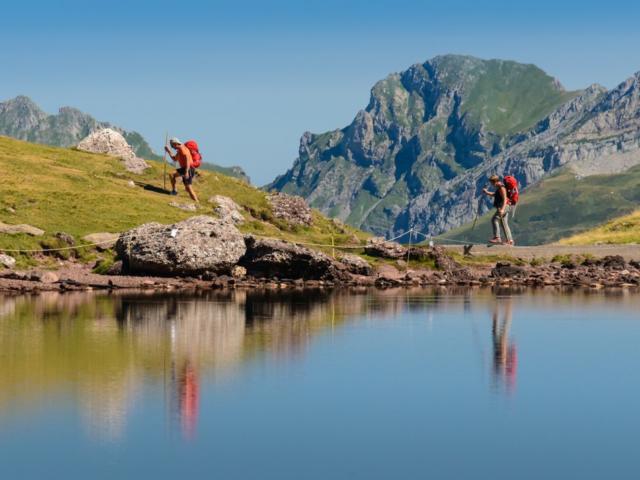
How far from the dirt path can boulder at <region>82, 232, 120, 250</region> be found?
38.8 meters

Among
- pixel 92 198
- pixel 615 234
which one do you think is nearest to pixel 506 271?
pixel 92 198

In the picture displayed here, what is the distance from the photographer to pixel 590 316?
63.6 meters

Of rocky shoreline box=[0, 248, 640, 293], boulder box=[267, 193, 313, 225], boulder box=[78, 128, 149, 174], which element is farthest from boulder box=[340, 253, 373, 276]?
boulder box=[78, 128, 149, 174]

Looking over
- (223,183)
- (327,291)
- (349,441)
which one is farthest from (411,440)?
(223,183)

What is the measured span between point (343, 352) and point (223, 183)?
216 ft

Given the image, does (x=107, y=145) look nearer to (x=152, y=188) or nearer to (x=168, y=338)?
(x=152, y=188)

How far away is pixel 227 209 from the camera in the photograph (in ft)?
324

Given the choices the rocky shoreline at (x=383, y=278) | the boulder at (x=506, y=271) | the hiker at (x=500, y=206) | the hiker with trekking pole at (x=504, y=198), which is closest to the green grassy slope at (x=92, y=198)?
the rocky shoreline at (x=383, y=278)

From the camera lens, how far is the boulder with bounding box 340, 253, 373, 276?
9169 centimetres

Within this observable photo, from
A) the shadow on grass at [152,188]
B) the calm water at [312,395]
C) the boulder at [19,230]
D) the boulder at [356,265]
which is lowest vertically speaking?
the calm water at [312,395]

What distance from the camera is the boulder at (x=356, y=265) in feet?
301

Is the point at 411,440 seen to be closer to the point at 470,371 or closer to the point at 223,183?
the point at 470,371

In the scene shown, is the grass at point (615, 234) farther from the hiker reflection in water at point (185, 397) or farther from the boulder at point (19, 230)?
the hiker reflection in water at point (185, 397)

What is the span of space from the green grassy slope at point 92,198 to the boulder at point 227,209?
85 centimetres
